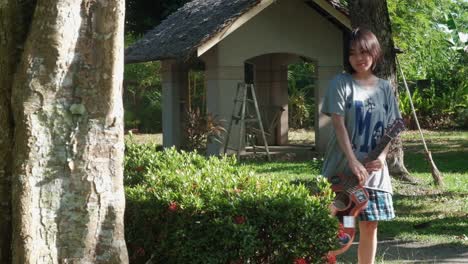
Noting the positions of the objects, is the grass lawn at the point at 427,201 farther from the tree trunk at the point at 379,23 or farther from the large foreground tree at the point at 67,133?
the large foreground tree at the point at 67,133

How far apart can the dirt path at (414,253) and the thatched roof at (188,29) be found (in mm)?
7966

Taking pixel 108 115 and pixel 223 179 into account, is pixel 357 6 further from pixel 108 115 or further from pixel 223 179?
pixel 108 115

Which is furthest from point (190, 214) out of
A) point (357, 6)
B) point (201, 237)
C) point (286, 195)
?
point (357, 6)

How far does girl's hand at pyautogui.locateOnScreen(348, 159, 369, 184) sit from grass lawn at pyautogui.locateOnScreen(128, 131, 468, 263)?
5.72 ft

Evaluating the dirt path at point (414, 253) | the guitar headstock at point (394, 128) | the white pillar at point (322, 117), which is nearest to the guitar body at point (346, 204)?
the guitar headstock at point (394, 128)

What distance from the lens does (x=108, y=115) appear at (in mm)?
4117

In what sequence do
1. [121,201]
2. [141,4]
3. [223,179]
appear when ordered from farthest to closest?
[141,4] < [223,179] < [121,201]

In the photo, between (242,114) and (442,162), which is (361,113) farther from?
(442,162)

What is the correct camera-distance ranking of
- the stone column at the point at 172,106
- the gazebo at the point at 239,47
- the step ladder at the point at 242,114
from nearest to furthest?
the gazebo at the point at 239,47 < the step ladder at the point at 242,114 < the stone column at the point at 172,106

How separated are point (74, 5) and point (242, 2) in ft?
40.4

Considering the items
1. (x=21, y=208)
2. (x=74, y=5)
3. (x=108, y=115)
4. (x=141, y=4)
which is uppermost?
(x=141, y=4)

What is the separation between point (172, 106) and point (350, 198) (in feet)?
45.4

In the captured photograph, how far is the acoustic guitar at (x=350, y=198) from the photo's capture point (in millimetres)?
4832

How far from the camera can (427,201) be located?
10.2 meters
